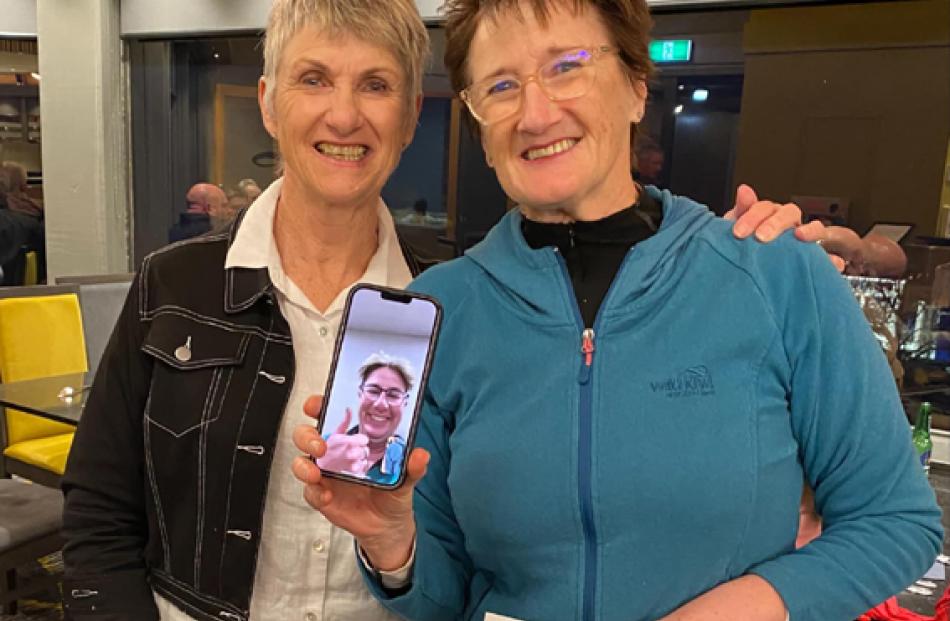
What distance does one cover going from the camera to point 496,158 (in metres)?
1.03

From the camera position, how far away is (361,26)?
1176 millimetres

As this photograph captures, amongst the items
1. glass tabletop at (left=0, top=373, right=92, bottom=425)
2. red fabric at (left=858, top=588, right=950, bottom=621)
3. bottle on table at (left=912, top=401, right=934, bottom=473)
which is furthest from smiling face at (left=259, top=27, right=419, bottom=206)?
glass tabletop at (left=0, top=373, right=92, bottom=425)

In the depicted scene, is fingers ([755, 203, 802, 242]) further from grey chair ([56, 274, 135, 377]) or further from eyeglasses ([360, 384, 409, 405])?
grey chair ([56, 274, 135, 377])

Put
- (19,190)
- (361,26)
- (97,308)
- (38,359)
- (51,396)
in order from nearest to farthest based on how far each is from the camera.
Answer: (361,26) → (51,396) → (38,359) → (97,308) → (19,190)

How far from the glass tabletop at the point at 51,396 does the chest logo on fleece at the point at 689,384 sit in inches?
88.4

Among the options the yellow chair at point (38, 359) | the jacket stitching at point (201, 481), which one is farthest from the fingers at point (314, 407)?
the yellow chair at point (38, 359)

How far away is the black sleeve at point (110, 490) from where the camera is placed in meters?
1.20

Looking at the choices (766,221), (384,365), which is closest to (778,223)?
(766,221)

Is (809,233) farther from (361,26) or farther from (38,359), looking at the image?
(38,359)

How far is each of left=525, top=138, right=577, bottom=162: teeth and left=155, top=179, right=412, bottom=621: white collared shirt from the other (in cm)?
46

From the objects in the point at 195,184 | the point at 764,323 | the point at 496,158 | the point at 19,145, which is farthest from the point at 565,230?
the point at 19,145

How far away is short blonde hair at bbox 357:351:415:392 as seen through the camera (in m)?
0.89

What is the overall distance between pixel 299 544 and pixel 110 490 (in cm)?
31

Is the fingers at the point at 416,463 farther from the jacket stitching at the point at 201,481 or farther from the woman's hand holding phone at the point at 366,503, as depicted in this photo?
the jacket stitching at the point at 201,481
